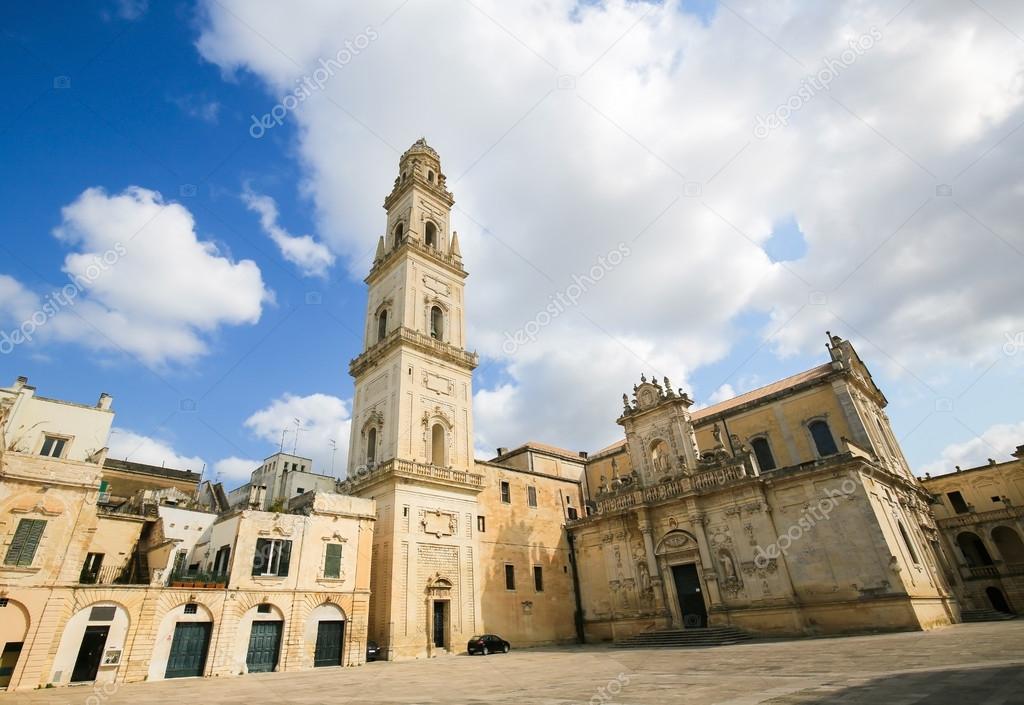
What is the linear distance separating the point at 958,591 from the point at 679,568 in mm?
15158

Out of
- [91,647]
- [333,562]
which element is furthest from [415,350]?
[91,647]

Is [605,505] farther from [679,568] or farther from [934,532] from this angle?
[934,532]

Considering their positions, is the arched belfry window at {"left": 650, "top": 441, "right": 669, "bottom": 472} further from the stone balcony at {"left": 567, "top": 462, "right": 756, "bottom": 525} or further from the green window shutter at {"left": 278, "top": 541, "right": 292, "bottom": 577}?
the green window shutter at {"left": 278, "top": 541, "right": 292, "bottom": 577}

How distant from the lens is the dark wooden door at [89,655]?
16844mm

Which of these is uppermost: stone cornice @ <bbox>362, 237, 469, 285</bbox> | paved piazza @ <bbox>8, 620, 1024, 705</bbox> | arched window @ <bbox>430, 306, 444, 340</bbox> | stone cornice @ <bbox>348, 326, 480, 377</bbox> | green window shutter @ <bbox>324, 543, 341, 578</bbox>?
stone cornice @ <bbox>362, 237, 469, 285</bbox>

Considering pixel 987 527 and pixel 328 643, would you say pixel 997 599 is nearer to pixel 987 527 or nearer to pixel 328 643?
pixel 987 527

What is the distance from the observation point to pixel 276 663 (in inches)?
783

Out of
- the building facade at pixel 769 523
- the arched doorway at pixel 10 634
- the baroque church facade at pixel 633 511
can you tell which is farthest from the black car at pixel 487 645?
the arched doorway at pixel 10 634

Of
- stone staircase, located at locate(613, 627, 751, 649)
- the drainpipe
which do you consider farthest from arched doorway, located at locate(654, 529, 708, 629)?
the drainpipe

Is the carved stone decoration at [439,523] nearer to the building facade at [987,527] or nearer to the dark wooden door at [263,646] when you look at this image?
the dark wooden door at [263,646]

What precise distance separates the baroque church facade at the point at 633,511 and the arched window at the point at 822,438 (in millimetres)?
74

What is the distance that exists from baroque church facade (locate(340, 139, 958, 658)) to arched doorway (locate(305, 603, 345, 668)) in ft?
7.77

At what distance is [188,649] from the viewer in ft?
60.3

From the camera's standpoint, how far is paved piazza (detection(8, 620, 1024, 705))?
25.4 ft
